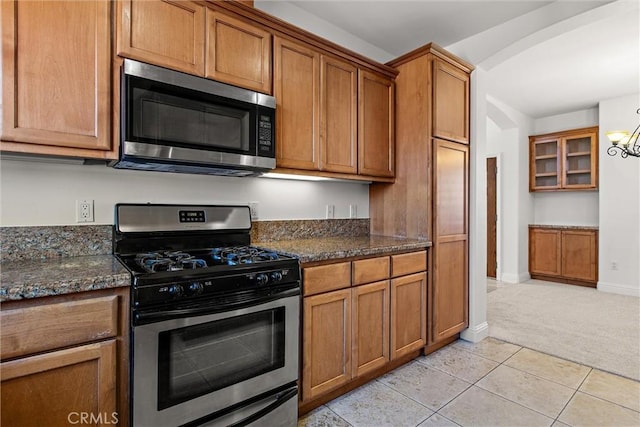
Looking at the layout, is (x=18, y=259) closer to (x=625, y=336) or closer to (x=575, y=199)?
(x=625, y=336)

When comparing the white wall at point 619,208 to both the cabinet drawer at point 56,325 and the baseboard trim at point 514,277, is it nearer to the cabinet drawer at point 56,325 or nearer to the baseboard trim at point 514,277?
the baseboard trim at point 514,277

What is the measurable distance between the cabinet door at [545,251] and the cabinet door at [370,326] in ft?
15.0

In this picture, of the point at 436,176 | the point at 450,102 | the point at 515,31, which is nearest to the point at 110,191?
the point at 436,176

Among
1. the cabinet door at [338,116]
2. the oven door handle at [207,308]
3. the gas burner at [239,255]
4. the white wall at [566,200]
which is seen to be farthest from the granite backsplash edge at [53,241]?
the white wall at [566,200]

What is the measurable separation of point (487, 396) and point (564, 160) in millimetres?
4714

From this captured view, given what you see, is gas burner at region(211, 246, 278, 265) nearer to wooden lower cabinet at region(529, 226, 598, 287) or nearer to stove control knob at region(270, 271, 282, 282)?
stove control knob at region(270, 271, 282, 282)

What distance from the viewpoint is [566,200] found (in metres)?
5.39

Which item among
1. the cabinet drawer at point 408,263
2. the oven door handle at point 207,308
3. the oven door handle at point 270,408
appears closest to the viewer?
the oven door handle at point 207,308

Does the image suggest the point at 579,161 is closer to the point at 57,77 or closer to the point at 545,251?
the point at 545,251

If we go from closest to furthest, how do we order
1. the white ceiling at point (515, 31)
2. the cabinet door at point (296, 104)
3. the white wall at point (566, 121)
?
the cabinet door at point (296, 104) → the white ceiling at point (515, 31) → the white wall at point (566, 121)

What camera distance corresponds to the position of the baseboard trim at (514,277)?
5.29 m

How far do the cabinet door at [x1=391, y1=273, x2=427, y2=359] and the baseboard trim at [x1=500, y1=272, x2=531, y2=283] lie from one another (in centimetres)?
363

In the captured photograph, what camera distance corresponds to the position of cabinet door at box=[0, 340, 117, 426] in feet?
3.58

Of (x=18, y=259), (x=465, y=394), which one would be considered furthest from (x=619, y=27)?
(x=18, y=259)
